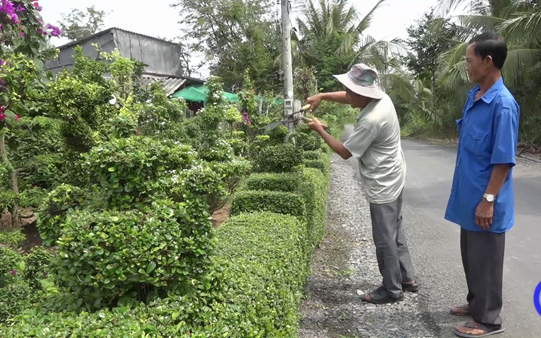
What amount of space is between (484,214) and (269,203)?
1.78 metres

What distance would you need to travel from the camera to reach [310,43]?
21.9 metres

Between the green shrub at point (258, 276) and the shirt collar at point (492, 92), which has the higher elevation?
the shirt collar at point (492, 92)

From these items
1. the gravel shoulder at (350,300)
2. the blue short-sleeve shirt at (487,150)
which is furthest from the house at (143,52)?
the blue short-sleeve shirt at (487,150)

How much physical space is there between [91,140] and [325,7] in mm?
18900

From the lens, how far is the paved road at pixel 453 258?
3189 mm

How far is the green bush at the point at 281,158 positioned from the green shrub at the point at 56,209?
2.85 meters

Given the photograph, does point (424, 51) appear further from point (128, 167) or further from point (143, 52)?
point (128, 167)

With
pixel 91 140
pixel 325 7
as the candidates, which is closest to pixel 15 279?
pixel 91 140

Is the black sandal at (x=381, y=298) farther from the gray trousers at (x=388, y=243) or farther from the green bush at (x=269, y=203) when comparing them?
the green bush at (x=269, y=203)

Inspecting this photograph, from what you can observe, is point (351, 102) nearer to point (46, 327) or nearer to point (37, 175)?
point (46, 327)

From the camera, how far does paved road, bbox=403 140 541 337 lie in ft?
10.5

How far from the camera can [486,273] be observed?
A: 2.81m

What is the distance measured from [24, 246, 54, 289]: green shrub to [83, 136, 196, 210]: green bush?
3.91 feet

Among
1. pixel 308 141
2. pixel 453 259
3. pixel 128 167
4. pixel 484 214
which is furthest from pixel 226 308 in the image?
pixel 308 141
